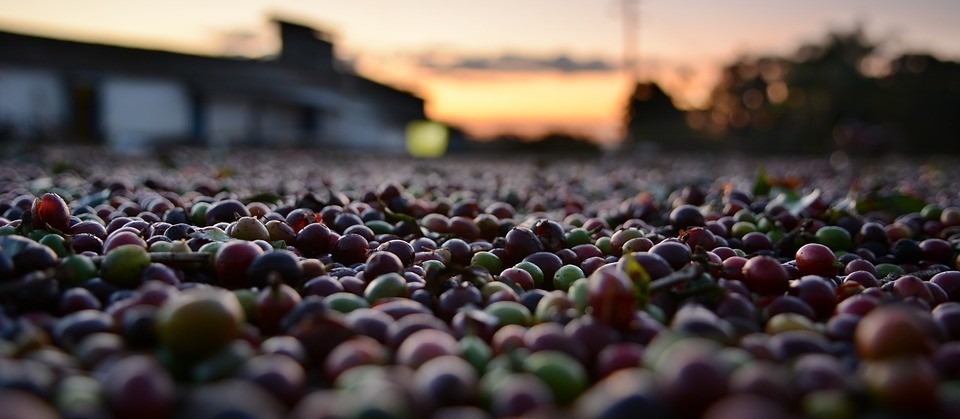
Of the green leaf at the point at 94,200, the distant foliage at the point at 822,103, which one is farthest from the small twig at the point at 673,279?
the distant foliage at the point at 822,103

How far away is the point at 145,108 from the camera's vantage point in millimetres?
30172

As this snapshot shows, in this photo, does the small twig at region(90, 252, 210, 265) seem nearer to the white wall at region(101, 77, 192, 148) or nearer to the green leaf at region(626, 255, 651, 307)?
the green leaf at region(626, 255, 651, 307)

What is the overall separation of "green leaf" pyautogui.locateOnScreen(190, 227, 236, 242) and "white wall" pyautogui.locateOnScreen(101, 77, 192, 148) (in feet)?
87.2

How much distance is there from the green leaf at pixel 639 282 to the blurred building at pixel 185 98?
23.0 m

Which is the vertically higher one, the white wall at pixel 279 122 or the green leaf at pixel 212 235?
the white wall at pixel 279 122

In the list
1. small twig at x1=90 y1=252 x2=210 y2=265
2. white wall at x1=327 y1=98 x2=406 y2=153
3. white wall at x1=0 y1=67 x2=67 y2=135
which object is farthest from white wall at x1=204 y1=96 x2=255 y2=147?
small twig at x1=90 y1=252 x2=210 y2=265

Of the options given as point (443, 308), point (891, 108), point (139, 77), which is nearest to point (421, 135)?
point (139, 77)

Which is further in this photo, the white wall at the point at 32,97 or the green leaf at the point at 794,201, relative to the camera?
the white wall at the point at 32,97

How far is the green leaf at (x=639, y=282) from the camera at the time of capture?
2.31 meters

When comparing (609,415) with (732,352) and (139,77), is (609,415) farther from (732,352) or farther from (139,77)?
(139,77)

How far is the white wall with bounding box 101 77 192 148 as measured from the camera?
2863 cm

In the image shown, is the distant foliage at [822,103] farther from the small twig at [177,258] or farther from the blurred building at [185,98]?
the small twig at [177,258]

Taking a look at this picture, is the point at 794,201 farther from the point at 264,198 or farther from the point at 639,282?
the point at 264,198

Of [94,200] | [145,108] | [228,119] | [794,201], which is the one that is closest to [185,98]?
[145,108]
